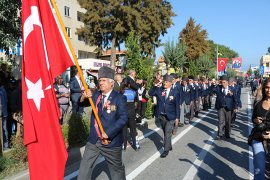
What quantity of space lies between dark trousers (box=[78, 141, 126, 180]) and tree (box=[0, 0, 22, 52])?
27.4 ft

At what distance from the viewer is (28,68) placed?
4.27m

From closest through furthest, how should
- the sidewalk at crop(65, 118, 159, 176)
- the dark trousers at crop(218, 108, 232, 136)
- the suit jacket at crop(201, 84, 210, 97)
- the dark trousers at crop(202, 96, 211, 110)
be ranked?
1. the sidewalk at crop(65, 118, 159, 176)
2. the dark trousers at crop(218, 108, 232, 136)
3. the suit jacket at crop(201, 84, 210, 97)
4. the dark trousers at crop(202, 96, 211, 110)

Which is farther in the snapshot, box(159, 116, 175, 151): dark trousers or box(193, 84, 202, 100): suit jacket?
box(193, 84, 202, 100): suit jacket

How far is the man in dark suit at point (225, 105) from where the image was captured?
10.7m

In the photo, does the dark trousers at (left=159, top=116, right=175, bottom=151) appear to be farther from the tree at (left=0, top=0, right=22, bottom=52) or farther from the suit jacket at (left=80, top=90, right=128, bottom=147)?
the tree at (left=0, top=0, right=22, bottom=52)

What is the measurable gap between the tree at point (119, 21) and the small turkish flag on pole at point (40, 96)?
30918mm

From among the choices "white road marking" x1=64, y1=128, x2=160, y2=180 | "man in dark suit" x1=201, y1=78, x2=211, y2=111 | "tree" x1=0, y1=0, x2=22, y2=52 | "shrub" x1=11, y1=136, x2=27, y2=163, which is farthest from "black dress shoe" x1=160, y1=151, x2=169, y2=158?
"man in dark suit" x1=201, y1=78, x2=211, y2=111

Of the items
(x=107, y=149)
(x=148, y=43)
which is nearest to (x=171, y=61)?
(x=148, y=43)

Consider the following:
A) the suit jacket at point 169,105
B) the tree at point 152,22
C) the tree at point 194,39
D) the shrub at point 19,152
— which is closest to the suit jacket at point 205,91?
the suit jacket at point 169,105

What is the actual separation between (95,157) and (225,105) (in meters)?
6.53

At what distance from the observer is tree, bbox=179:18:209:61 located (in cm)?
6097

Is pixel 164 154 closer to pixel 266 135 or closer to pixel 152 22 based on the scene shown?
pixel 266 135

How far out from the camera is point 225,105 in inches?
422

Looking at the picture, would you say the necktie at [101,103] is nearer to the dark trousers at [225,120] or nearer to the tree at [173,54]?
the dark trousers at [225,120]
